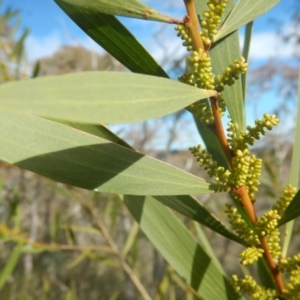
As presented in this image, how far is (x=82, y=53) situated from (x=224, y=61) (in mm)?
6666

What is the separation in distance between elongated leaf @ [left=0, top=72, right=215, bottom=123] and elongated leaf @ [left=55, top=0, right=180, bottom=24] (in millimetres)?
66

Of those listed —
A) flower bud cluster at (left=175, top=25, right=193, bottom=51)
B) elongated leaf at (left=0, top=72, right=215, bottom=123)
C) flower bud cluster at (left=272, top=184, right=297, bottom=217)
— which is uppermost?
flower bud cluster at (left=175, top=25, right=193, bottom=51)

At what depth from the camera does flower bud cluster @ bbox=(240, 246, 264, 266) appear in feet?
0.87

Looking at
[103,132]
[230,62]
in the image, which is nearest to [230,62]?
[230,62]

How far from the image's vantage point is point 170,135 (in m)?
4.61

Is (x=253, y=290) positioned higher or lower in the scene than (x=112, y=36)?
lower

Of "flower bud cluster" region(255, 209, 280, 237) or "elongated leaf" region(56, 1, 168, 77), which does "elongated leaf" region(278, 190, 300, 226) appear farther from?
"elongated leaf" region(56, 1, 168, 77)

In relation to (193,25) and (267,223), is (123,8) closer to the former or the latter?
(193,25)

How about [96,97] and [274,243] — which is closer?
[96,97]

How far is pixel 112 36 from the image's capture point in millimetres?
258

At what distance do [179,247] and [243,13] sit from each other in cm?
19

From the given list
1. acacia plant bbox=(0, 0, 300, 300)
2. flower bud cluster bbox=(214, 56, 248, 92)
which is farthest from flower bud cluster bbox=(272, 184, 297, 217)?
flower bud cluster bbox=(214, 56, 248, 92)

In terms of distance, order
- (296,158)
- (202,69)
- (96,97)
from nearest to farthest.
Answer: (96,97)
(202,69)
(296,158)

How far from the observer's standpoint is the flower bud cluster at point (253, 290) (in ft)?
1.00
